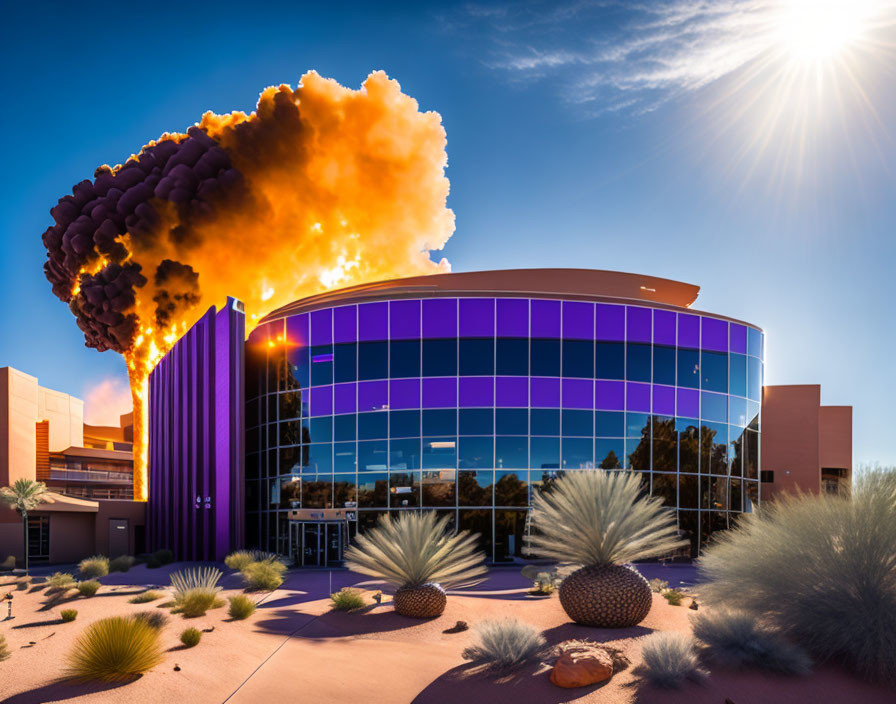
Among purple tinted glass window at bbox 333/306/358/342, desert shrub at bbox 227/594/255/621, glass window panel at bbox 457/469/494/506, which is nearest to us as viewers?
desert shrub at bbox 227/594/255/621

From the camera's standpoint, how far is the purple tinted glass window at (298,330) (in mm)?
28828

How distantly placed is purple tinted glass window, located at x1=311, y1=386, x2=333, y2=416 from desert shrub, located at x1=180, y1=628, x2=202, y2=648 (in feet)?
54.8

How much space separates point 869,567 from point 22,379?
44.9m

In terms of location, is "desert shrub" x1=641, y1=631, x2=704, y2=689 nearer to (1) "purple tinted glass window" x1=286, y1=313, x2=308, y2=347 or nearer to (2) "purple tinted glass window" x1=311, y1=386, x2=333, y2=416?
(2) "purple tinted glass window" x1=311, y1=386, x2=333, y2=416

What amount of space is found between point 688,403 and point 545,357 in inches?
261

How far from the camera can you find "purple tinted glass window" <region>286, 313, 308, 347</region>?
28.8 meters

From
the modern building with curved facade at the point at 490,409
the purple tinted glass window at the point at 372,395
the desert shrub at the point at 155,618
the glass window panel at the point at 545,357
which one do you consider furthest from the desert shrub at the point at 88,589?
the glass window panel at the point at 545,357

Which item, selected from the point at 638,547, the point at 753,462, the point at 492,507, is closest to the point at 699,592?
the point at 638,547

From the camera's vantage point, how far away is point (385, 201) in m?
55.2

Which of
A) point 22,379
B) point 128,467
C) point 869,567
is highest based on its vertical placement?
point 22,379

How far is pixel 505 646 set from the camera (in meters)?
9.41

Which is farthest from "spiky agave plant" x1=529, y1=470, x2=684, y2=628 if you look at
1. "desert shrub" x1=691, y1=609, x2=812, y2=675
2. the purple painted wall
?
the purple painted wall

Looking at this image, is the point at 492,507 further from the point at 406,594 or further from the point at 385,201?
the point at 385,201

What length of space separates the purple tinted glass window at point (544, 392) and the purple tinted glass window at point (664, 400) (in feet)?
14.0
